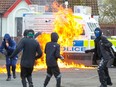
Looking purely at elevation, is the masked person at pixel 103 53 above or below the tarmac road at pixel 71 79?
above

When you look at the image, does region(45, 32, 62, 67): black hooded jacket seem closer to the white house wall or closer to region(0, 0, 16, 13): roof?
the white house wall

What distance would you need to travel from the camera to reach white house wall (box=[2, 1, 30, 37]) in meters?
32.9

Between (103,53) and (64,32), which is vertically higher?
(64,32)

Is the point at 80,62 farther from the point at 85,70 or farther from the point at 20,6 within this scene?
the point at 20,6

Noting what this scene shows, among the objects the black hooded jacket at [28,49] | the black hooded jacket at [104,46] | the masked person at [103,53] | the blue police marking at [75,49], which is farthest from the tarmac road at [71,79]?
the black hooded jacket at [28,49]

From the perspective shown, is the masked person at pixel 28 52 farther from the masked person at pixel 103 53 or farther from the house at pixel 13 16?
the house at pixel 13 16

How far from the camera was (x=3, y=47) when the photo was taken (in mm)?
16328

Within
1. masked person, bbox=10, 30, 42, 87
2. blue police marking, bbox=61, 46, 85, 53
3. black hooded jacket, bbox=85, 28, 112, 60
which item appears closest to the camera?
masked person, bbox=10, 30, 42, 87

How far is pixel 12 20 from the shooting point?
108 ft

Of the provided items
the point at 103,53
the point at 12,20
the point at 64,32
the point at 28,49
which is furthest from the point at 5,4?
the point at 28,49

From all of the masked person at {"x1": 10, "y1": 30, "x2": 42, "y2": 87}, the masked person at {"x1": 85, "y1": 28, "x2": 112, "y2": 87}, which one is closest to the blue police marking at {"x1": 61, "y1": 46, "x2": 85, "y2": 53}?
the masked person at {"x1": 85, "y1": 28, "x2": 112, "y2": 87}

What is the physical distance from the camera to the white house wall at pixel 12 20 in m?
32.9

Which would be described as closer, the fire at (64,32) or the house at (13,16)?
the fire at (64,32)

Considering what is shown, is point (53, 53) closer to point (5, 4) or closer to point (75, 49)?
point (75, 49)
